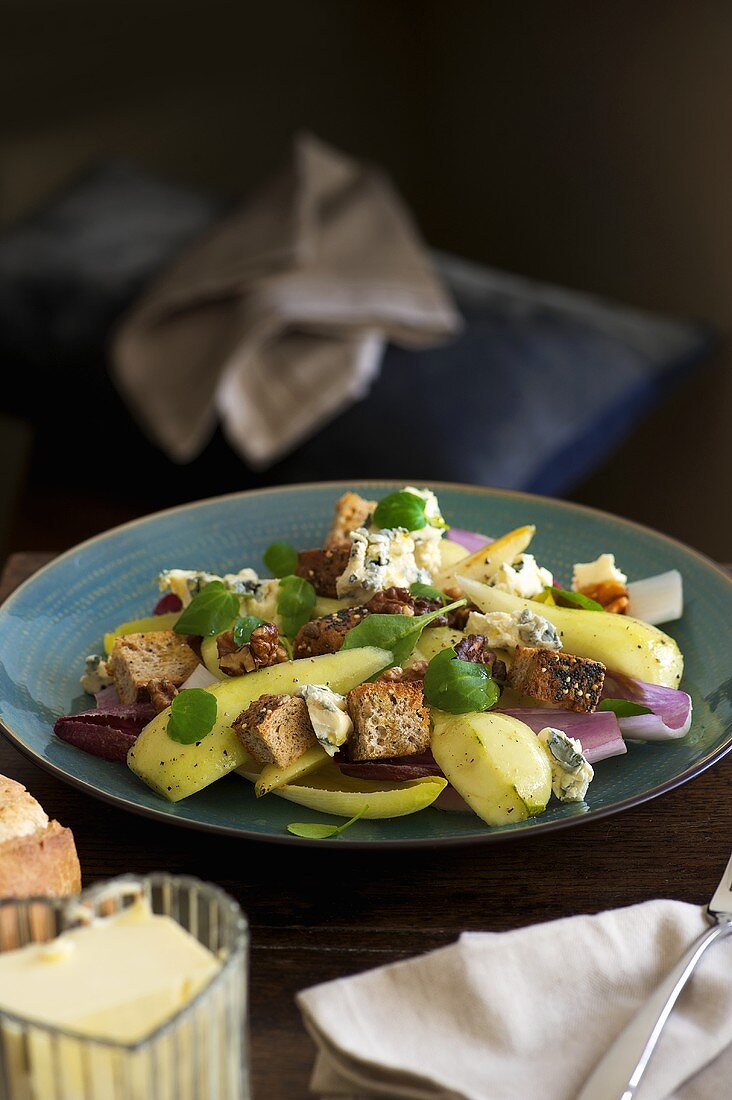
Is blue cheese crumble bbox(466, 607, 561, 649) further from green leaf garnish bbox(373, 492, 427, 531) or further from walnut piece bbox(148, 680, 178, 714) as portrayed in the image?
walnut piece bbox(148, 680, 178, 714)

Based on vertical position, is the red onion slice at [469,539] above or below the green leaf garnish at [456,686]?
below

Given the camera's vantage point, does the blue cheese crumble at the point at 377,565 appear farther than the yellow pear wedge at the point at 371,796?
Yes

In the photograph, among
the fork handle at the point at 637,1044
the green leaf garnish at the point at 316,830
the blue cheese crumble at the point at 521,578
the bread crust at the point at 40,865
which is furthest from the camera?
the blue cheese crumble at the point at 521,578

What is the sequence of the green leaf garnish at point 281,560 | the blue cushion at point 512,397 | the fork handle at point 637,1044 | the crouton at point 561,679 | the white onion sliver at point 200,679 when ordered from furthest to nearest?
the blue cushion at point 512,397 < the green leaf garnish at point 281,560 < the white onion sliver at point 200,679 < the crouton at point 561,679 < the fork handle at point 637,1044

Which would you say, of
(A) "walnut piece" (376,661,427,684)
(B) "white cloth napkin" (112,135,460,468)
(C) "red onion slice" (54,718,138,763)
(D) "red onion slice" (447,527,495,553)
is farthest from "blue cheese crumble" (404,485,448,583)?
(B) "white cloth napkin" (112,135,460,468)

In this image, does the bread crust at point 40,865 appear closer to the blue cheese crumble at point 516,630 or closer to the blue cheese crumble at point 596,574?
the blue cheese crumble at point 516,630

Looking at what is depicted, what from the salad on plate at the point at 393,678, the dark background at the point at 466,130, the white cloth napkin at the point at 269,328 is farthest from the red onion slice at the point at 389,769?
the dark background at the point at 466,130

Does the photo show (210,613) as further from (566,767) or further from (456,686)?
(566,767)
